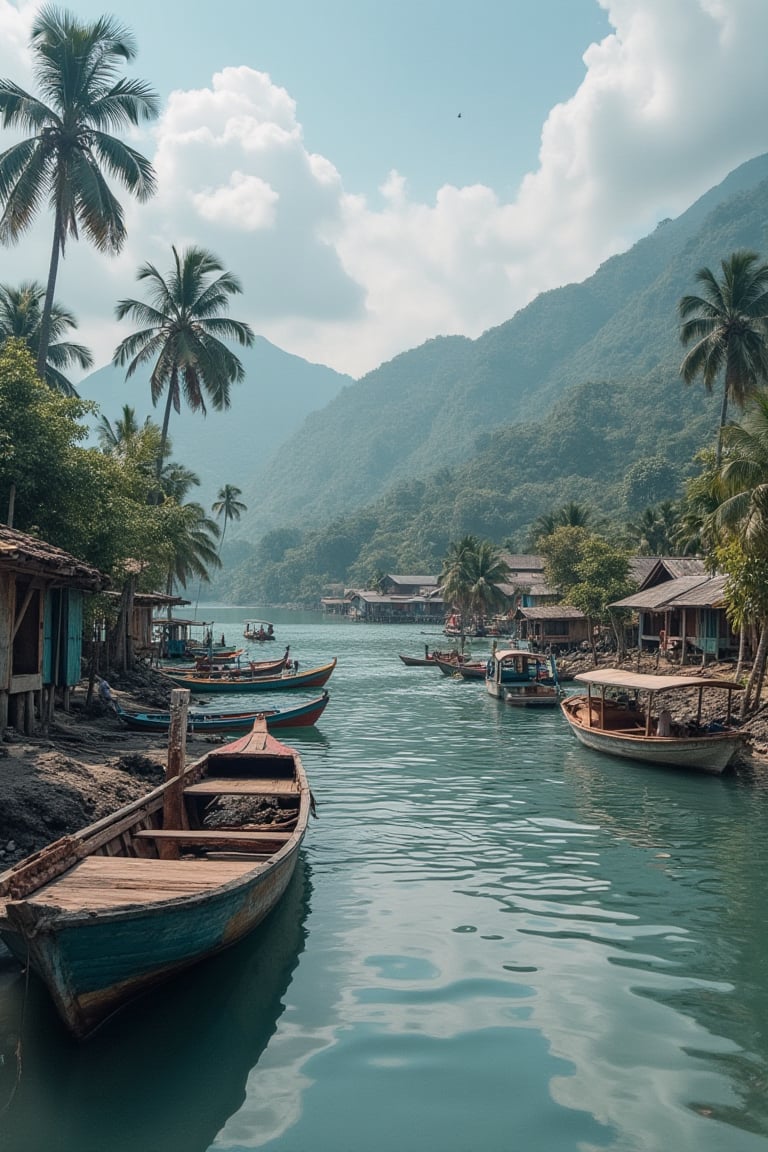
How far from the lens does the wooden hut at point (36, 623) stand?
1385 cm

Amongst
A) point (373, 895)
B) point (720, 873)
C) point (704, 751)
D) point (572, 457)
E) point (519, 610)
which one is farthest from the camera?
point (572, 457)

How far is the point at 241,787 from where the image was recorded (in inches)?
467

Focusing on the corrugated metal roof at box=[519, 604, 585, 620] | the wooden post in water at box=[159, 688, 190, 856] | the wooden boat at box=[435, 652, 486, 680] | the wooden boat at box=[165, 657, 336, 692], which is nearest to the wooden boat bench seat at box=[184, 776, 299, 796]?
the wooden post in water at box=[159, 688, 190, 856]

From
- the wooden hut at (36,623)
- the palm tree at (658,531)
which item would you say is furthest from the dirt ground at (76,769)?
the palm tree at (658,531)

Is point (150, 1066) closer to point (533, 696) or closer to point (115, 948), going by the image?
point (115, 948)

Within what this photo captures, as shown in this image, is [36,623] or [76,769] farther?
[36,623]

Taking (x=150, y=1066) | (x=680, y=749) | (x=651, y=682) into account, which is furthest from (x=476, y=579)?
(x=150, y=1066)

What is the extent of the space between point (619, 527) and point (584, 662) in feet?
118

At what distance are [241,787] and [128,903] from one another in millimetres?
5618

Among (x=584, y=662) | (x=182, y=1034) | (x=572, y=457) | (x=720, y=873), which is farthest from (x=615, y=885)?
(x=572, y=457)

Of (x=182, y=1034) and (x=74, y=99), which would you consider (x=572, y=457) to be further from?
(x=182, y=1034)

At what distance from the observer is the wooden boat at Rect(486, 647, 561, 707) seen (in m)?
31.3

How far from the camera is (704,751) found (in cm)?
1770

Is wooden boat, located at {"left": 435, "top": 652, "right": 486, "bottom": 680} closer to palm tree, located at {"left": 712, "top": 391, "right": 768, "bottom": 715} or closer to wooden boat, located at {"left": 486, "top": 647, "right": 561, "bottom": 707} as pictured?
wooden boat, located at {"left": 486, "top": 647, "right": 561, "bottom": 707}
